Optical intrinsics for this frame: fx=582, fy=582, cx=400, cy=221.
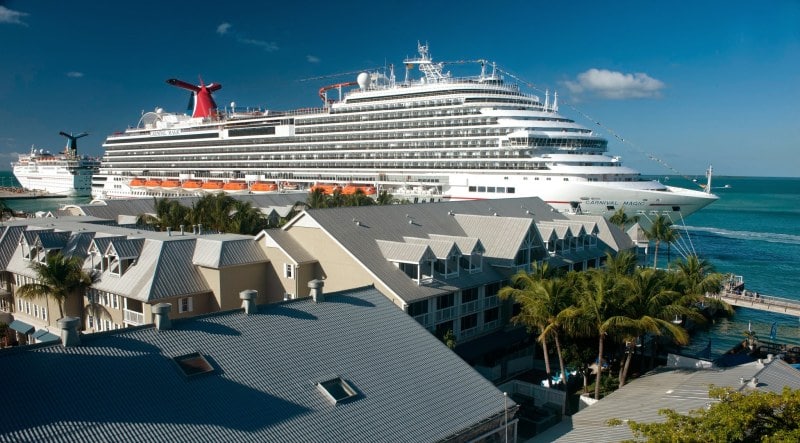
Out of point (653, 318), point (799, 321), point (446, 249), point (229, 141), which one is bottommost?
point (799, 321)

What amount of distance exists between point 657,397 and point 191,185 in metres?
116

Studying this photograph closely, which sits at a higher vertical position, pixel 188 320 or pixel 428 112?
pixel 428 112

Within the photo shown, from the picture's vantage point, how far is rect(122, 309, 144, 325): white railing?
91.1ft

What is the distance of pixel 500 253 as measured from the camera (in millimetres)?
32969

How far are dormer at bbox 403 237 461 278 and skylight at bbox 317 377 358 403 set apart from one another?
44.0 feet

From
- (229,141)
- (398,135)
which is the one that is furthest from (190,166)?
(398,135)

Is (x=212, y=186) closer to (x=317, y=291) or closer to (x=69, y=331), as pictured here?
(x=317, y=291)

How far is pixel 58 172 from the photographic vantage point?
17375 cm

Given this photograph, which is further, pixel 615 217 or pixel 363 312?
pixel 615 217

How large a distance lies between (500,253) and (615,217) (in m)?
34.3

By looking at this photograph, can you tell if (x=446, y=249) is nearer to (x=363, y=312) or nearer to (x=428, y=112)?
(x=363, y=312)

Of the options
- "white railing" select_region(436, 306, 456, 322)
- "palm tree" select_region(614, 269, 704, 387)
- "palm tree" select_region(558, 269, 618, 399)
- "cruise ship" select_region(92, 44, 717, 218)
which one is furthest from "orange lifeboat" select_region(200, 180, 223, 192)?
"palm tree" select_region(614, 269, 704, 387)

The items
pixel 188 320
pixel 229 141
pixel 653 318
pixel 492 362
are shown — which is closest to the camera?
pixel 188 320

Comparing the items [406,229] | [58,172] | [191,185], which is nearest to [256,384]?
[406,229]
